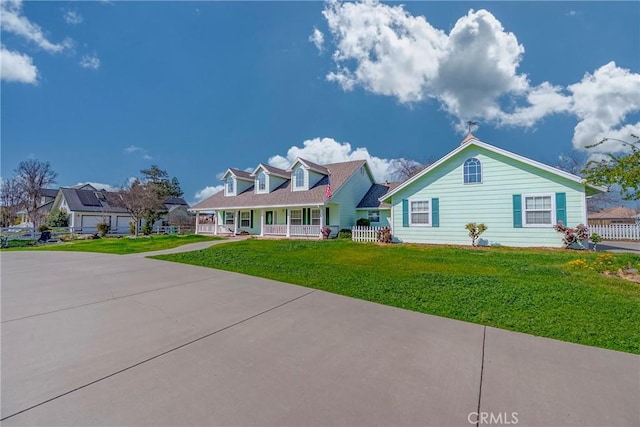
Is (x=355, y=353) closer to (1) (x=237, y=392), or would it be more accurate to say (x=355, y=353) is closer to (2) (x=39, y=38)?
(1) (x=237, y=392)

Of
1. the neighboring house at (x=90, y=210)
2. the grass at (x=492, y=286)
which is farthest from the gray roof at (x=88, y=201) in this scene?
→ the grass at (x=492, y=286)

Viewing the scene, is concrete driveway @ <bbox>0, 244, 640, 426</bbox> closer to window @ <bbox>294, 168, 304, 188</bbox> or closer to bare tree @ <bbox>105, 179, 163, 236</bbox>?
window @ <bbox>294, 168, 304, 188</bbox>

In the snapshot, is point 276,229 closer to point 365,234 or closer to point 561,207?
point 365,234

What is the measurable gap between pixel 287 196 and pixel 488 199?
12.8 meters

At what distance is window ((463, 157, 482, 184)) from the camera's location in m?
13.1

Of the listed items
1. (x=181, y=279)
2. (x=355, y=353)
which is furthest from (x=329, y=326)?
(x=181, y=279)

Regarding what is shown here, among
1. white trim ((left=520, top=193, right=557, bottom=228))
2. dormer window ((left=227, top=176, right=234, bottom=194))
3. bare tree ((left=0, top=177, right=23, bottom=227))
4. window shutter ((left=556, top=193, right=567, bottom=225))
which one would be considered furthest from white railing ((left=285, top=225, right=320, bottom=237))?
bare tree ((left=0, top=177, right=23, bottom=227))

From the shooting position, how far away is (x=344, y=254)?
11023 millimetres

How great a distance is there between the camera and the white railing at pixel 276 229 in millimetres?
20172

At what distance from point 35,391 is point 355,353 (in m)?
3.12

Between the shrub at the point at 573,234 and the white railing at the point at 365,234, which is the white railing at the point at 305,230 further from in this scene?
the shrub at the point at 573,234

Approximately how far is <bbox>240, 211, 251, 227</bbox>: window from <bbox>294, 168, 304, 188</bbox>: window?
212 inches

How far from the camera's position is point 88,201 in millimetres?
35438

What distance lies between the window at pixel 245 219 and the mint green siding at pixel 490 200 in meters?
13.0
